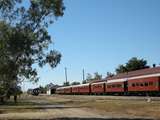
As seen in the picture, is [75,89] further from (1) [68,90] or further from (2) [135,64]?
(2) [135,64]

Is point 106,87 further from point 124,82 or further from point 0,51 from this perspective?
point 0,51

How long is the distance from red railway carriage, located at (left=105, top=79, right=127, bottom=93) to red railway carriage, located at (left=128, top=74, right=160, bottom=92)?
2890mm

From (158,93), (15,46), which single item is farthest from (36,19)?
(158,93)

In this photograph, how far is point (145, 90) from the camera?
68.1 metres

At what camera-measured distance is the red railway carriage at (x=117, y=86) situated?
80.4 metres

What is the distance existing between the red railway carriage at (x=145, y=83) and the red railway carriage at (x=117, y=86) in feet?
9.48

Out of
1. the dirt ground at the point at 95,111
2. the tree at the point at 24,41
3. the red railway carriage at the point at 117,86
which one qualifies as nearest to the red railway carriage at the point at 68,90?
the red railway carriage at the point at 117,86

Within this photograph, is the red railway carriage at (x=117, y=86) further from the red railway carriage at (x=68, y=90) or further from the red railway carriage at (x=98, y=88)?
the red railway carriage at (x=68, y=90)

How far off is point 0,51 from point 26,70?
278 centimetres

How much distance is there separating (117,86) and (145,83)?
17.0 m

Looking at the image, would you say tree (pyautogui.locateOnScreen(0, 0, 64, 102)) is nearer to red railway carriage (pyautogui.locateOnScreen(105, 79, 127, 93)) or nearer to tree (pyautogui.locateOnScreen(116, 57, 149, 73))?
red railway carriage (pyautogui.locateOnScreen(105, 79, 127, 93))

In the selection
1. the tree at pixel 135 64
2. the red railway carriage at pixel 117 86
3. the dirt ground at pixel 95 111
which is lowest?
the dirt ground at pixel 95 111

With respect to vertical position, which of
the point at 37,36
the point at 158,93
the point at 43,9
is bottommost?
the point at 158,93

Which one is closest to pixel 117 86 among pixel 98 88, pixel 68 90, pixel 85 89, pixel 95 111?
pixel 98 88
